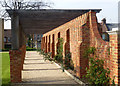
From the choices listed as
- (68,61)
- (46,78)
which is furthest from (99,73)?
(68,61)

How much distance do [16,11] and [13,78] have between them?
3.08m

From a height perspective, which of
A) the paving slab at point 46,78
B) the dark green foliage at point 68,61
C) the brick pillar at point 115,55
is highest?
the brick pillar at point 115,55

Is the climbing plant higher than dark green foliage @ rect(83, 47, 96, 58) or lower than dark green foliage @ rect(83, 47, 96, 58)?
lower

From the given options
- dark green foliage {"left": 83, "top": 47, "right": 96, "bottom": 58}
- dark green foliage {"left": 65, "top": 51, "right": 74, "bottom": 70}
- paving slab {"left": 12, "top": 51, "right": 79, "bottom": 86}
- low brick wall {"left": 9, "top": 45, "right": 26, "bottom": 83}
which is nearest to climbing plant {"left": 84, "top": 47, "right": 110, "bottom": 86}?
dark green foliage {"left": 83, "top": 47, "right": 96, "bottom": 58}

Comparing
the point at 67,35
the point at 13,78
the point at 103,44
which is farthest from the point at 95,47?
the point at 67,35

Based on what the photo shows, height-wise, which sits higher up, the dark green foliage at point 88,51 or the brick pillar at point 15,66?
the dark green foliage at point 88,51

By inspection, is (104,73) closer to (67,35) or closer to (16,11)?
(16,11)

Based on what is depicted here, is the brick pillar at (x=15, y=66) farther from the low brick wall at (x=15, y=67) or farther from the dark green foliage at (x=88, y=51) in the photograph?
the dark green foliage at (x=88, y=51)

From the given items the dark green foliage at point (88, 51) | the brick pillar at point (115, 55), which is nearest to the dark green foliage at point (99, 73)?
the brick pillar at point (115, 55)

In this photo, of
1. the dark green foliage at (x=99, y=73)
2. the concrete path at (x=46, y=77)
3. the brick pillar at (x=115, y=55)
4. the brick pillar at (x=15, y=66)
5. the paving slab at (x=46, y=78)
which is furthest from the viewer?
the brick pillar at (x=15, y=66)

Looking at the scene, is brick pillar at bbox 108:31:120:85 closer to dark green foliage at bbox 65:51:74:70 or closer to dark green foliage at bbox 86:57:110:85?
dark green foliage at bbox 86:57:110:85

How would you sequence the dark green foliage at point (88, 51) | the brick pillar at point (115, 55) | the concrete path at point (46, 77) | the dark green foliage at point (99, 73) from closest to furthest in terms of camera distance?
the brick pillar at point (115, 55) → the dark green foliage at point (99, 73) → the dark green foliage at point (88, 51) → the concrete path at point (46, 77)

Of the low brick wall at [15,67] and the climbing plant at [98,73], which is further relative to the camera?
the low brick wall at [15,67]

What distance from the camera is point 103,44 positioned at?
7223 millimetres
